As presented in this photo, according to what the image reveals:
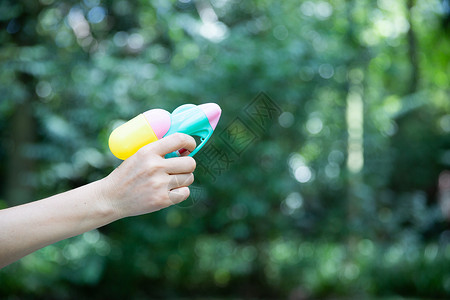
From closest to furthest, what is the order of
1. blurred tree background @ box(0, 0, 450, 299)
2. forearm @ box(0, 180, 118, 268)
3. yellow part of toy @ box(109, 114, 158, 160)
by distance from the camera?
1. forearm @ box(0, 180, 118, 268)
2. yellow part of toy @ box(109, 114, 158, 160)
3. blurred tree background @ box(0, 0, 450, 299)

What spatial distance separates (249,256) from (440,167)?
213 inches

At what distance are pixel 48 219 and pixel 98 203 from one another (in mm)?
131

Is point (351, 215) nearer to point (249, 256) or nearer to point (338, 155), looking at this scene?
point (338, 155)

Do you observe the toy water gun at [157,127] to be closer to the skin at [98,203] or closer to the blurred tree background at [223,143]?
the skin at [98,203]

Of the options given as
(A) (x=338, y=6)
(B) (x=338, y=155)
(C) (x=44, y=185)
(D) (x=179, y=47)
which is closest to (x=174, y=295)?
(C) (x=44, y=185)

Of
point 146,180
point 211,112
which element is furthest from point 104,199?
point 211,112

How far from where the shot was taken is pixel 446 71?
770 cm


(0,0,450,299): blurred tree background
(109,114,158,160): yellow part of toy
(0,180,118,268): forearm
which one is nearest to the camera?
(0,180,118,268): forearm

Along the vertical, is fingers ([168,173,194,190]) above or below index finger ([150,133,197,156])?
below

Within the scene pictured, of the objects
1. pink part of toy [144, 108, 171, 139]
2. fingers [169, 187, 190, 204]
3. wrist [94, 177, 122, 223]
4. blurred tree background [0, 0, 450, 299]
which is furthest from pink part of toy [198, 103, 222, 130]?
blurred tree background [0, 0, 450, 299]

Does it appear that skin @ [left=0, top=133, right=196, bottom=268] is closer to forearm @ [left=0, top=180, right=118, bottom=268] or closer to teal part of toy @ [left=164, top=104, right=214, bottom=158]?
forearm @ [left=0, top=180, right=118, bottom=268]

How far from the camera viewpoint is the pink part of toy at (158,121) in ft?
4.08

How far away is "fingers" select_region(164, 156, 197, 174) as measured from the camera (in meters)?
1.12

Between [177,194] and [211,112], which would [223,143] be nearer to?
[211,112]
